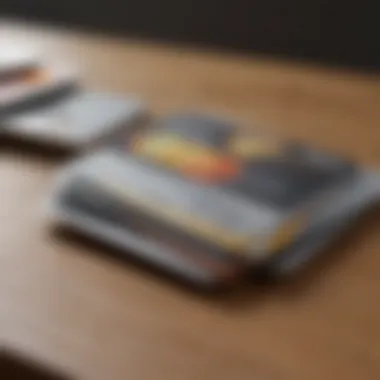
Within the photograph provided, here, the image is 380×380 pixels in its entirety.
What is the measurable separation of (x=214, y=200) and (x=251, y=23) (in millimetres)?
864

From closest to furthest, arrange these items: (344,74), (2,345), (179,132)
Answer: (2,345)
(179,132)
(344,74)

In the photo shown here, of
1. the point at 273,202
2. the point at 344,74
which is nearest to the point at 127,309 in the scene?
the point at 273,202

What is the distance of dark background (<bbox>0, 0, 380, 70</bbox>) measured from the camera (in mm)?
1478

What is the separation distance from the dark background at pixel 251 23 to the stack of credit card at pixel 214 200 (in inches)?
25.6

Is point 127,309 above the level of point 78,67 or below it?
below

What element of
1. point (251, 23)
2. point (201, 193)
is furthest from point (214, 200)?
point (251, 23)

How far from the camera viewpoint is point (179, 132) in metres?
0.90

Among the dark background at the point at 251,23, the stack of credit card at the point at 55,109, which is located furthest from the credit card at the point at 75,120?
the dark background at the point at 251,23

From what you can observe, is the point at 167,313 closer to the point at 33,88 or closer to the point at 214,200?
the point at 214,200

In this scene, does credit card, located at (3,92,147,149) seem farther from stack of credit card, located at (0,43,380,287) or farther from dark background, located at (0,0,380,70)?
dark background, located at (0,0,380,70)

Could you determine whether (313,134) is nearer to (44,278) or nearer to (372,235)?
(372,235)

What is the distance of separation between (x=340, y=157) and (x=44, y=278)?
303 mm

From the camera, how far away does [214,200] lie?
75cm

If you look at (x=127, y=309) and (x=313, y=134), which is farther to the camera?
(x=313, y=134)
